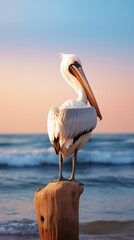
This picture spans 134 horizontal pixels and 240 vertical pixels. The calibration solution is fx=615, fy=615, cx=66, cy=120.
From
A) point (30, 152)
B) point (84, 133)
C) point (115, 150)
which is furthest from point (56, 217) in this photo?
point (115, 150)

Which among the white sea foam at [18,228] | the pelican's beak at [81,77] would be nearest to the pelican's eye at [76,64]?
the pelican's beak at [81,77]

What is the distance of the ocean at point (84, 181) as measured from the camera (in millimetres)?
5430

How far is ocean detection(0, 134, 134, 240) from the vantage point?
5.43 meters

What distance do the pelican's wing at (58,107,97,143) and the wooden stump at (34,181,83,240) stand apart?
275mm

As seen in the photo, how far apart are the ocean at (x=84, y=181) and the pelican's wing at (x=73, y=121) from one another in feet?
5.49

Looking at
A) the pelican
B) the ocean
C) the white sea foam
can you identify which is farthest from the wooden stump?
the white sea foam

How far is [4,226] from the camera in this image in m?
5.23

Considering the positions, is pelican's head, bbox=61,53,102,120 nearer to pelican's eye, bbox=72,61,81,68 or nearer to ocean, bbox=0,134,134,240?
pelican's eye, bbox=72,61,81,68

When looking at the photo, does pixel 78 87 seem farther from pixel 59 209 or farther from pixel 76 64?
pixel 59 209

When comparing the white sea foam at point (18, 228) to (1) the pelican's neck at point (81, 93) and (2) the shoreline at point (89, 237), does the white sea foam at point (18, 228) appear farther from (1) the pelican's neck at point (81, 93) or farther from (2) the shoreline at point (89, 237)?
(1) the pelican's neck at point (81, 93)

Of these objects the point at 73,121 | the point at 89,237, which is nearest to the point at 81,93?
the point at 73,121

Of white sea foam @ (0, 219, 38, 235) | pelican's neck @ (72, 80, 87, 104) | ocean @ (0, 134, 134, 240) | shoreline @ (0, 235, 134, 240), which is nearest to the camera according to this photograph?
pelican's neck @ (72, 80, 87, 104)

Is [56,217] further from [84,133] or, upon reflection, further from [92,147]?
[92,147]

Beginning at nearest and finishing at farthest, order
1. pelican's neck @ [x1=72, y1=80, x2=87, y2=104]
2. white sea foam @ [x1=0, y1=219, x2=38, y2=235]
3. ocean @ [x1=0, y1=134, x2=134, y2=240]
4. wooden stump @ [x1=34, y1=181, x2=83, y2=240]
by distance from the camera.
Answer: wooden stump @ [x1=34, y1=181, x2=83, y2=240], pelican's neck @ [x1=72, y1=80, x2=87, y2=104], white sea foam @ [x1=0, y1=219, x2=38, y2=235], ocean @ [x1=0, y1=134, x2=134, y2=240]
